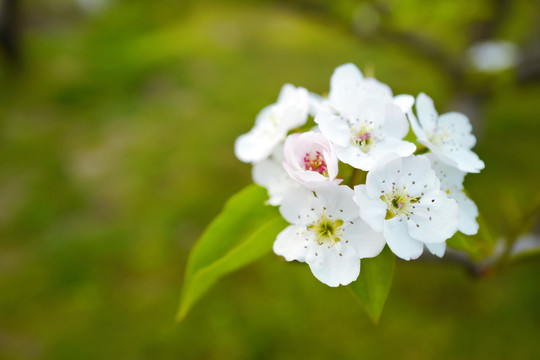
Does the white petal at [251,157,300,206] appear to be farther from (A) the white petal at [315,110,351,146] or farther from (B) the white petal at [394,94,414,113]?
(B) the white petal at [394,94,414,113]

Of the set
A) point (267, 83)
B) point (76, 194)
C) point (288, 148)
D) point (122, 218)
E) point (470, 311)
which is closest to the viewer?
point (288, 148)

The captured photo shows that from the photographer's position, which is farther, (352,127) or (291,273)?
(291,273)

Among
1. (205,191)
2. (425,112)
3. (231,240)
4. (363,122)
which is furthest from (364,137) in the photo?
(205,191)

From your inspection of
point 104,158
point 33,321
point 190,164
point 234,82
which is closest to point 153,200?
point 190,164

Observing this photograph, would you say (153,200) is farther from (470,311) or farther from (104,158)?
(470,311)

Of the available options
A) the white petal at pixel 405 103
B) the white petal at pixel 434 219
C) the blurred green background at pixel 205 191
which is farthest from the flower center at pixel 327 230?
the blurred green background at pixel 205 191
